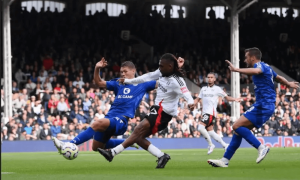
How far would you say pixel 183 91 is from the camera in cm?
886

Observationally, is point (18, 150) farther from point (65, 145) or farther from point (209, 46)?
point (209, 46)

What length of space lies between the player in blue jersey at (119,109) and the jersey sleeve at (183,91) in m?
1.11

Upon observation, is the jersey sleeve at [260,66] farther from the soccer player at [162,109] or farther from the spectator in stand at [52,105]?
the spectator in stand at [52,105]

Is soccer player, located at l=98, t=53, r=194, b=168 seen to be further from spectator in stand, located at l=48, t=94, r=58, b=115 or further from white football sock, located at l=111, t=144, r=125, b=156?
spectator in stand, located at l=48, t=94, r=58, b=115

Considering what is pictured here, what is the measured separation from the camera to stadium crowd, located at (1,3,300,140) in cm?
2442

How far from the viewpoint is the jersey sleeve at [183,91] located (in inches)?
342

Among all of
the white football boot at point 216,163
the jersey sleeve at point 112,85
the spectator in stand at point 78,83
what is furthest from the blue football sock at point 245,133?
the spectator in stand at point 78,83

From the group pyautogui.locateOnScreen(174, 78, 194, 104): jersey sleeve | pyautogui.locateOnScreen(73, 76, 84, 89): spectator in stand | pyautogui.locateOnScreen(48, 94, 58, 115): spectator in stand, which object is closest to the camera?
pyautogui.locateOnScreen(174, 78, 194, 104): jersey sleeve

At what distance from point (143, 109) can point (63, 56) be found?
680 cm

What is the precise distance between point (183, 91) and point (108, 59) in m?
23.3

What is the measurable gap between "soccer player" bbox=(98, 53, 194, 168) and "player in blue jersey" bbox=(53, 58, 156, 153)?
0.98m

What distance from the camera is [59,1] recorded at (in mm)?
37812

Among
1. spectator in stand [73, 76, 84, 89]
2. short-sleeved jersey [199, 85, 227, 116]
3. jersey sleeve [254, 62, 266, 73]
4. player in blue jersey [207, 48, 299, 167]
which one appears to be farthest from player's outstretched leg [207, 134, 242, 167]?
spectator in stand [73, 76, 84, 89]

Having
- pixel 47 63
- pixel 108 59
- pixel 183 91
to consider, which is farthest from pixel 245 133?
pixel 108 59
